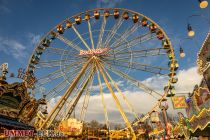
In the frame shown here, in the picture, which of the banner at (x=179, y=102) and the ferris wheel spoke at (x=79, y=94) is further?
the ferris wheel spoke at (x=79, y=94)

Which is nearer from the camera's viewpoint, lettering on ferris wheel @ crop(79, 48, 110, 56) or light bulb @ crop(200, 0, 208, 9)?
light bulb @ crop(200, 0, 208, 9)

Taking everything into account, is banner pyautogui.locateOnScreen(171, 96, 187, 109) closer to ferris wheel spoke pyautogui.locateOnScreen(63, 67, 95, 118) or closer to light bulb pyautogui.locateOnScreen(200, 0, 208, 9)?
ferris wheel spoke pyautogui.locateOnScreen(63, 67, 95, 118)

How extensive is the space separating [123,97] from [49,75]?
23.8 feet

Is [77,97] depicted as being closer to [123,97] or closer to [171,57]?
[123,97]

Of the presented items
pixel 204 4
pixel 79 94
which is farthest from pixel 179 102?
pixel 204 4

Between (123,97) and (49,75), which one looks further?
(49,75)

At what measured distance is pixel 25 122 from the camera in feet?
52.1

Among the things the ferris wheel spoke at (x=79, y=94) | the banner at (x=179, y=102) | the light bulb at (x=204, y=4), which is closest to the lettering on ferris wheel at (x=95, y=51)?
the ferris wheel spoke at (x=79, y=94)

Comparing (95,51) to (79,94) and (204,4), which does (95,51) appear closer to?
(79,94)

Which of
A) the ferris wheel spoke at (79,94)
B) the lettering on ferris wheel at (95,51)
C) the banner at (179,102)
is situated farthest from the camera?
the lettering on ferris wheel at (95,51)

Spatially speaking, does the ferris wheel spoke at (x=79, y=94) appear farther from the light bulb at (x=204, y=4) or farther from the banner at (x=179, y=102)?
the light bulb at (x=204, y=4)

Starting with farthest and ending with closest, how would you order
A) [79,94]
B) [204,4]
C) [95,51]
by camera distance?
[95,51] → [79,94] → [204,4]

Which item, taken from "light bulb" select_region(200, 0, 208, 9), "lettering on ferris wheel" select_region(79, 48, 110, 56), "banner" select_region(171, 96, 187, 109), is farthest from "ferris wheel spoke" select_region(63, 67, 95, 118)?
"light bulb" select_region(200, 0, 208, 9)

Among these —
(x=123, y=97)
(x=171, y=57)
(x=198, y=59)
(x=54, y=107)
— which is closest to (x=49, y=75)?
(x=54, y=107)
